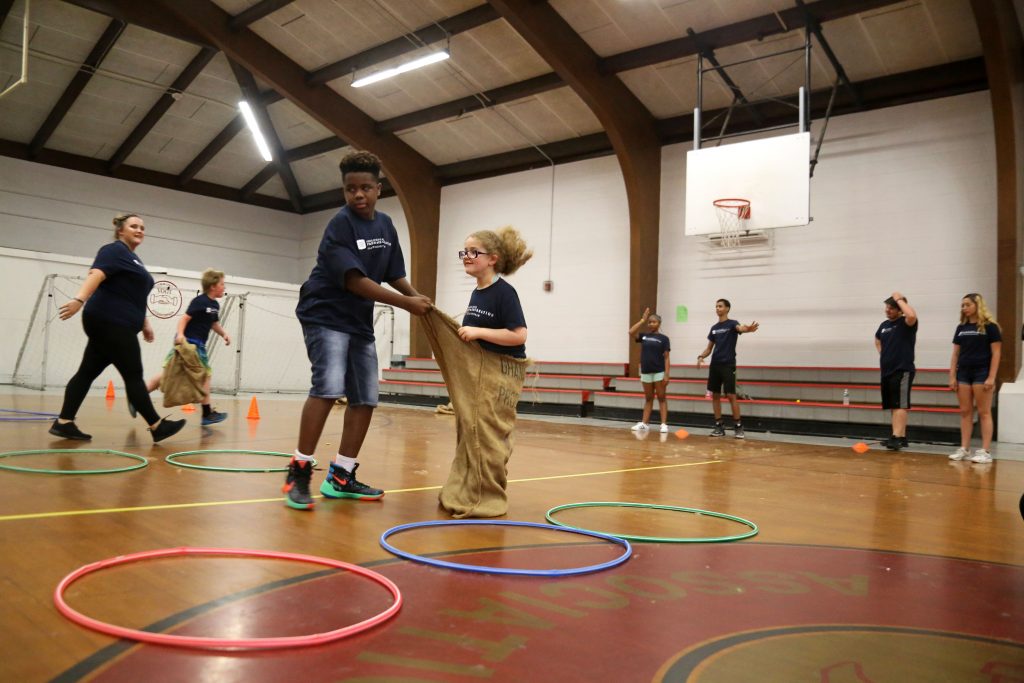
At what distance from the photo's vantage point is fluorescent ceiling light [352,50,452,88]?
12.1 m

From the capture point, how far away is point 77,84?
1524 cm

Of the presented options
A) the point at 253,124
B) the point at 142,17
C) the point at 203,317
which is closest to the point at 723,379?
the point at 203,317

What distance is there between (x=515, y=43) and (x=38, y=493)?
1115 cm

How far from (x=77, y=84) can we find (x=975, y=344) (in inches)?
673

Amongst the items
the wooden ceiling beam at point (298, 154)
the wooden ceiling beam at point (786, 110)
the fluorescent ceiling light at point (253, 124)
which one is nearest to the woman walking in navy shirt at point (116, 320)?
the wooden ceiling beam at point (786, 110)

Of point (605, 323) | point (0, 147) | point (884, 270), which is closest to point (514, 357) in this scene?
point (884, 270)

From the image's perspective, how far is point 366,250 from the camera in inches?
138

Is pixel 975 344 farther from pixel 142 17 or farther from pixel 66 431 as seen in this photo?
pixel 142 17

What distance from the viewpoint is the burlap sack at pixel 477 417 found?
132 inches

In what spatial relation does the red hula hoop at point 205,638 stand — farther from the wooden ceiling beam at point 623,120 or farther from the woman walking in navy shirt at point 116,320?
the wooden ceiling beam at point 623,120

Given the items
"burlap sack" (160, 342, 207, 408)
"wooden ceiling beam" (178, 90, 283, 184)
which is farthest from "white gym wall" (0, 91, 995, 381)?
"burlap sack" (160, 342, 207, 408)

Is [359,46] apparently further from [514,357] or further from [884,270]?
[514,357]

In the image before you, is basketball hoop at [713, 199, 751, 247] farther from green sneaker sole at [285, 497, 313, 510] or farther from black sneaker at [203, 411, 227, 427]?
green sneaker sole at [285, 497, 313, 510]

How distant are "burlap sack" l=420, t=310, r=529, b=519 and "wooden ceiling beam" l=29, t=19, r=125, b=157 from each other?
13.6 m
